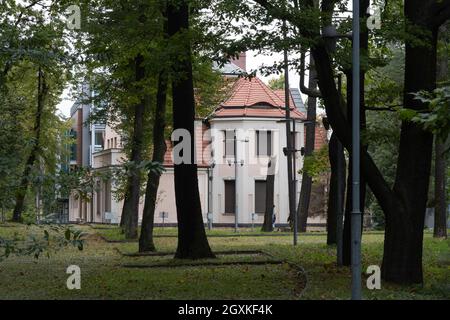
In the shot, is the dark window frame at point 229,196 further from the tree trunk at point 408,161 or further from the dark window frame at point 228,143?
the tree trunk at point 408,161

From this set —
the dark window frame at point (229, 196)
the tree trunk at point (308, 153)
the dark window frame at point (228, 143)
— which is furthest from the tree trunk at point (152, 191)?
the dark window frame at point (229, 196)

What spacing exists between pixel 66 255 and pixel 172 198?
119 ft

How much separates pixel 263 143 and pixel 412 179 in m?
44.4

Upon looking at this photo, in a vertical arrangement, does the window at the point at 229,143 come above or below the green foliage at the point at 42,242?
above

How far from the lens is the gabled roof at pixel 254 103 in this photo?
6125cm

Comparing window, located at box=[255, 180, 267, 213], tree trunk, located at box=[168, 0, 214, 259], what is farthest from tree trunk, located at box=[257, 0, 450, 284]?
window, located at box=[255, 180, 267, 213]

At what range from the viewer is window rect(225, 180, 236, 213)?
61.8 metres

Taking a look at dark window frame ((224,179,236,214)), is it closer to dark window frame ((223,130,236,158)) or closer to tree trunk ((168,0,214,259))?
dark window frame ((223,130,236,158))

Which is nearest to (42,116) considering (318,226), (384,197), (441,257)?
(318,226)

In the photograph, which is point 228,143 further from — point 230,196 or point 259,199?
point 259,199

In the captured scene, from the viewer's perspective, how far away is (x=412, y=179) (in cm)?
1677

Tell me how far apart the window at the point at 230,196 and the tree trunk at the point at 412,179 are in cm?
4494

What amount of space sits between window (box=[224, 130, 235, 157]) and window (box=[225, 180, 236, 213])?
223cm

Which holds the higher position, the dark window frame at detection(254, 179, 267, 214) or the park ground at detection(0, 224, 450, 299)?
the dark window frame at detection(254, 179, 267, 214)
